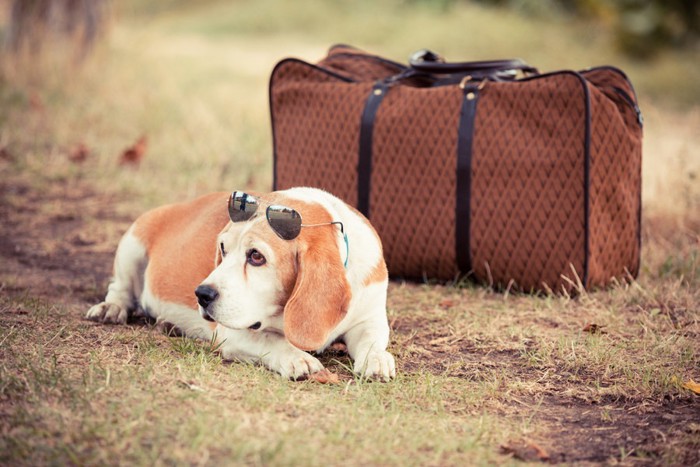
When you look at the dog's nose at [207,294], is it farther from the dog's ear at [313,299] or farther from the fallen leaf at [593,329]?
the fallen leaf at [593,329]

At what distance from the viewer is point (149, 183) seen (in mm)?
5930

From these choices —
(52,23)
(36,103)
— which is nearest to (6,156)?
(36,103)

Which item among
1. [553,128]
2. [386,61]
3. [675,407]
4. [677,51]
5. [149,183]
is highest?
[677,51]

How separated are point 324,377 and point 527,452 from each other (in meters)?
0.77

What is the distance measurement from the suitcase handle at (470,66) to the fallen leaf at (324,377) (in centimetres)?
192

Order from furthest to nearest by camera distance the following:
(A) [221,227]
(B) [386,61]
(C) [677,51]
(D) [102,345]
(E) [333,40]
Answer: (E) [333,40]
(C) [677,51]
(B) [386,61]
(A) [221,227]
(D) [102,345]

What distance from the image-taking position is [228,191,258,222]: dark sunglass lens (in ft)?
9.38

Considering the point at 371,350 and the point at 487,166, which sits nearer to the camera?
the point at 371,350

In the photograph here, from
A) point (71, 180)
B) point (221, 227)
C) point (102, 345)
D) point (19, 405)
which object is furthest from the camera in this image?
point (71, 180)

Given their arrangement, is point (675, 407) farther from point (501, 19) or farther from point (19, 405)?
point (501, 19)

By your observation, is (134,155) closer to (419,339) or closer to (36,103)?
(36,103)

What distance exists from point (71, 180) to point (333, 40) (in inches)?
416

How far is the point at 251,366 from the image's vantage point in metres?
2.91

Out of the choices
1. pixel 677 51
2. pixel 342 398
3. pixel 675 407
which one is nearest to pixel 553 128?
pixel 675 407
